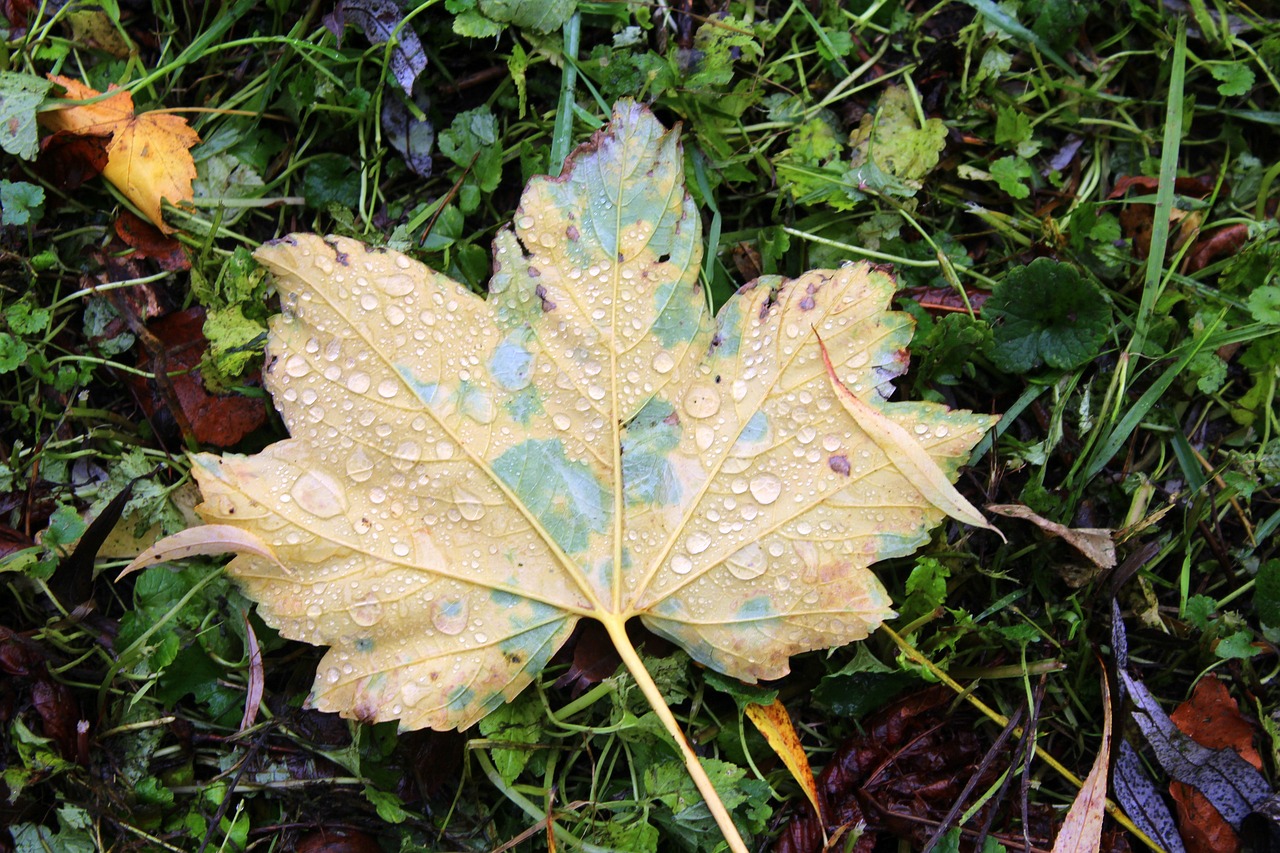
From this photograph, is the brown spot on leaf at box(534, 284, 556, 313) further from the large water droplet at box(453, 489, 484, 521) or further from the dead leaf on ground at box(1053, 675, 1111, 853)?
the dead leaf on ground at box(1053, 675, 1111, 853)

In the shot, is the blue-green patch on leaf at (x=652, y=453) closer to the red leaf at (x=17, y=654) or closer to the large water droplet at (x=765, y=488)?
the large water droplet at (x=765, y=488)

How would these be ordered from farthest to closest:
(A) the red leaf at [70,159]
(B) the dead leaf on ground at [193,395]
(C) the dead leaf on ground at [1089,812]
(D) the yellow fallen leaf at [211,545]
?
(A) the red leaf at [70,159] < (B) the dead leaf on ground at [193,395] < (C) the dead leaf on ground at [1089,812] < (D) the yellow fallen leaf at [211,545]

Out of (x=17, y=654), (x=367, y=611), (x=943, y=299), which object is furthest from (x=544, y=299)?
(x=17, y=654)

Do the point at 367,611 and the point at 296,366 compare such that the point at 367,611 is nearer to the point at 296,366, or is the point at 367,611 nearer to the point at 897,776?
the point at 296,366

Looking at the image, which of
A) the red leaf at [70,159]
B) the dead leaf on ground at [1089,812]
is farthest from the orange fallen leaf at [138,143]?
the dead leaf on ground at [1089,812]

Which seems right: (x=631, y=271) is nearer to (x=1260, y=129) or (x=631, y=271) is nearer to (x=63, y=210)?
(x=63, y=210)

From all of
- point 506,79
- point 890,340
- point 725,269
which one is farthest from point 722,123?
point 890,340
